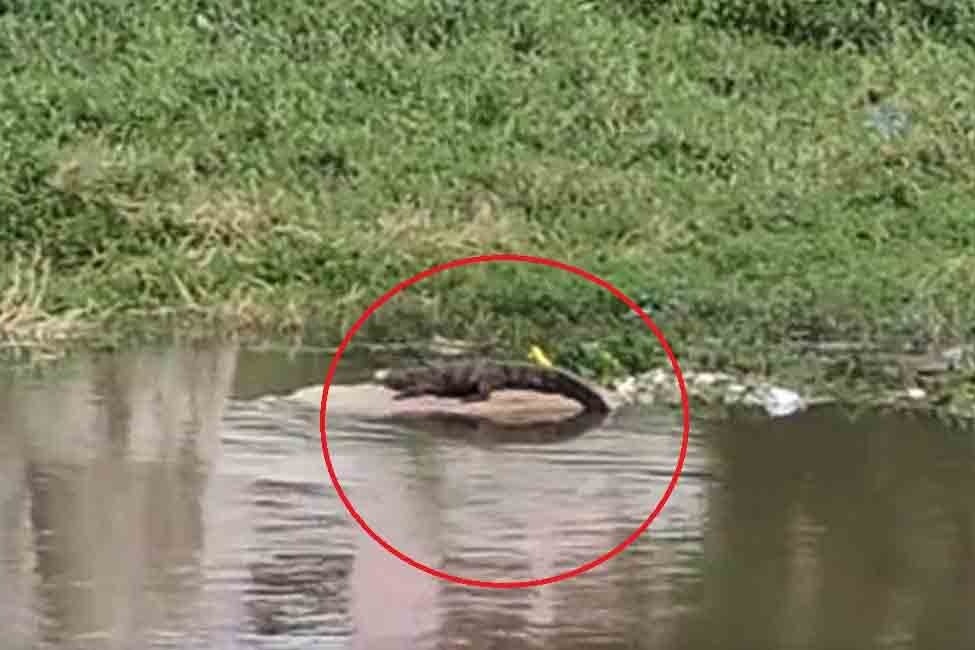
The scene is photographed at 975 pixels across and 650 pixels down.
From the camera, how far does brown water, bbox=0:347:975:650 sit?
5121mm

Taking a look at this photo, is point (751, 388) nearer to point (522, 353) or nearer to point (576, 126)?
point (522, 353)

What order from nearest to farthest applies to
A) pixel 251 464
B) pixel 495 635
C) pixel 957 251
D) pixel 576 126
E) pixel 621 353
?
pixel 495 635 → pixel 251 464 → pixel 621 353 → pixel 957 251 → pixel 576 126

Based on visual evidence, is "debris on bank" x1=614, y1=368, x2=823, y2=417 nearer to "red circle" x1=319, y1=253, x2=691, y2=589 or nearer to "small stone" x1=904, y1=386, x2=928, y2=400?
"red circle" x1=319, y1=253, x2=691, y2=589

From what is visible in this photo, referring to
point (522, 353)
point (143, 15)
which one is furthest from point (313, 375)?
point (143, 15)

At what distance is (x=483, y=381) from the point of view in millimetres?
7266

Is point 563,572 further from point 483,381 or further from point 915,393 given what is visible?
point 915,393

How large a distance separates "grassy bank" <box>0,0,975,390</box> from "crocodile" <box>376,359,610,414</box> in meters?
0.26

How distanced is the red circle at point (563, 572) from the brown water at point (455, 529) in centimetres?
3

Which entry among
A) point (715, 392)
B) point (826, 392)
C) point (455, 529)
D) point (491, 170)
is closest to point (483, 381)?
point (715, 392)

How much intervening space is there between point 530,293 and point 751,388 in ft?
4.31

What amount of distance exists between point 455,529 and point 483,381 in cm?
155

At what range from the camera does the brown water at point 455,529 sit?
5.12 metres

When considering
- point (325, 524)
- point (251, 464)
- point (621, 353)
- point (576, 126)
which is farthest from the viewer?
point (576, 126)

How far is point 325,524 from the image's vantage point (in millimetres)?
5840
